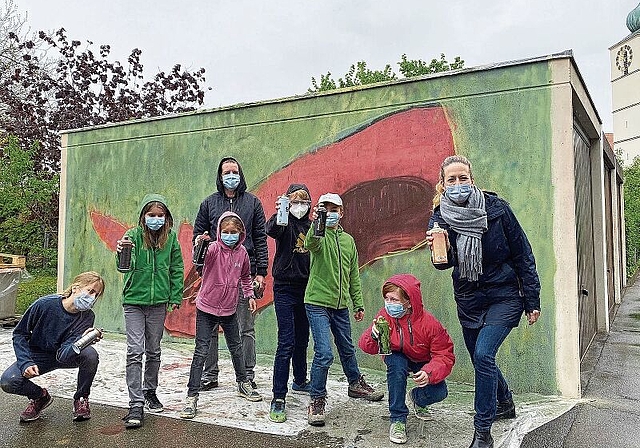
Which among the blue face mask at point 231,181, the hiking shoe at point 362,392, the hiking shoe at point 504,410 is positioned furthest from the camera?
the blue face mask at point 231,181

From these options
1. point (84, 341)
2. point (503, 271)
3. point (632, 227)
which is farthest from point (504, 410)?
point (632, 227)

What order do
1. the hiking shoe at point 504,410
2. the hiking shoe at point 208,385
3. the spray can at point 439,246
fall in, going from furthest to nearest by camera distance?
the hiking shoe at point 208,385, the hiking shoe at point 504,410, the spray can at point 439,246

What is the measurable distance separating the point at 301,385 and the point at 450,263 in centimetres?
200

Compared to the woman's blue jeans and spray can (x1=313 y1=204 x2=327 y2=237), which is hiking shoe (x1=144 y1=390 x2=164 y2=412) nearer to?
spray can (x1=313 y1=204 x2=327 y2=237)

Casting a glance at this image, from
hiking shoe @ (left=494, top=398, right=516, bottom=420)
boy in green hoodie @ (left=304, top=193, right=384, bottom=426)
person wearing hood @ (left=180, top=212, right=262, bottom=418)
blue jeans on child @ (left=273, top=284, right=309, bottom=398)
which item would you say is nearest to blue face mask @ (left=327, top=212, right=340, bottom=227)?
boy in green hoodie @ (left=304, top=193, right=384, bottom=426)

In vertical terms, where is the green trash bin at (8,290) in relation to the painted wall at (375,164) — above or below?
below

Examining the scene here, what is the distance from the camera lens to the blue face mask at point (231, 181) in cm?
493

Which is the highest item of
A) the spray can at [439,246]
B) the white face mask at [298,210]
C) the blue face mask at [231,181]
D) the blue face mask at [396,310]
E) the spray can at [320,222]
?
the blue face mask at [231,181]

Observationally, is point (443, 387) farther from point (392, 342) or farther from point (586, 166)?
point (586, 166)

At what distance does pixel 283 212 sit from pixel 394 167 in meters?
1.89

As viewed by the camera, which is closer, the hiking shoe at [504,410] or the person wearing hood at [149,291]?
the hiking shoe at [504,410]

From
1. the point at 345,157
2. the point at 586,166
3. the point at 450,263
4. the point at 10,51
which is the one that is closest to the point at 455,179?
the point at 450,263

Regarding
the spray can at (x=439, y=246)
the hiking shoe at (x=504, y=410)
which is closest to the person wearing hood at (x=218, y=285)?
the spray can at (x=439, y=246)

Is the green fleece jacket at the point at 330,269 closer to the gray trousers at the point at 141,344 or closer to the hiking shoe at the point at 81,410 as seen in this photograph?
the gray trousers at the point at 141,344
